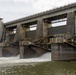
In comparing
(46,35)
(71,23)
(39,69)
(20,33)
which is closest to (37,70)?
(39,69)

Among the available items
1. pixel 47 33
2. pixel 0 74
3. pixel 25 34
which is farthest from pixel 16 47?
pixel 0 74

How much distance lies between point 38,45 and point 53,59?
8674 mm

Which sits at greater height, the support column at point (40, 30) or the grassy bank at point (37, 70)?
the support column at point (40, 30)

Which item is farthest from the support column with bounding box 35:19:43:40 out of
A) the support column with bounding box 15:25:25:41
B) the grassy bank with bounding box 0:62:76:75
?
the grassy bank with bounding box 0:62:76:75

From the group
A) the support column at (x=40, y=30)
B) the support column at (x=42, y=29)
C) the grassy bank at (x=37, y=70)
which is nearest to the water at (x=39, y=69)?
the grassy bank at (x=37, y=70)

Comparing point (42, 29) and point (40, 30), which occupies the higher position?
point (42, 29)

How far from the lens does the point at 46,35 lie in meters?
38.9

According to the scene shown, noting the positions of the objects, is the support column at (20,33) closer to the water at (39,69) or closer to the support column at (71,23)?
the support column at (71,23)

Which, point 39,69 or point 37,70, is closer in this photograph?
point 37,70

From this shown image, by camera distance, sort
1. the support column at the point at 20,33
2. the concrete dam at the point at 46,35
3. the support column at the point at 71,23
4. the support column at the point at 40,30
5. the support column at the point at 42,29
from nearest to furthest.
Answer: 1. the concrete dam at the point at 46,35
2. the support column at the point at 71,23
3. the support column at the point at 42,29
4. the support column at the point at 40,30
5. the support column at the point at 20,33

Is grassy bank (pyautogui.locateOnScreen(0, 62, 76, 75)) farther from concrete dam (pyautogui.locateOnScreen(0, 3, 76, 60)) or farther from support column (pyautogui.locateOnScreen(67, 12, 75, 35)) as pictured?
support column (pyautogui.locateOnScreen(67, 12, 75, 35))

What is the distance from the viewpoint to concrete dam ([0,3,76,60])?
26797 mm

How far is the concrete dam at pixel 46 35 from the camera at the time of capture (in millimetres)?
26797

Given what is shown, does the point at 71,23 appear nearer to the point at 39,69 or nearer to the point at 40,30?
the point at 40,30
